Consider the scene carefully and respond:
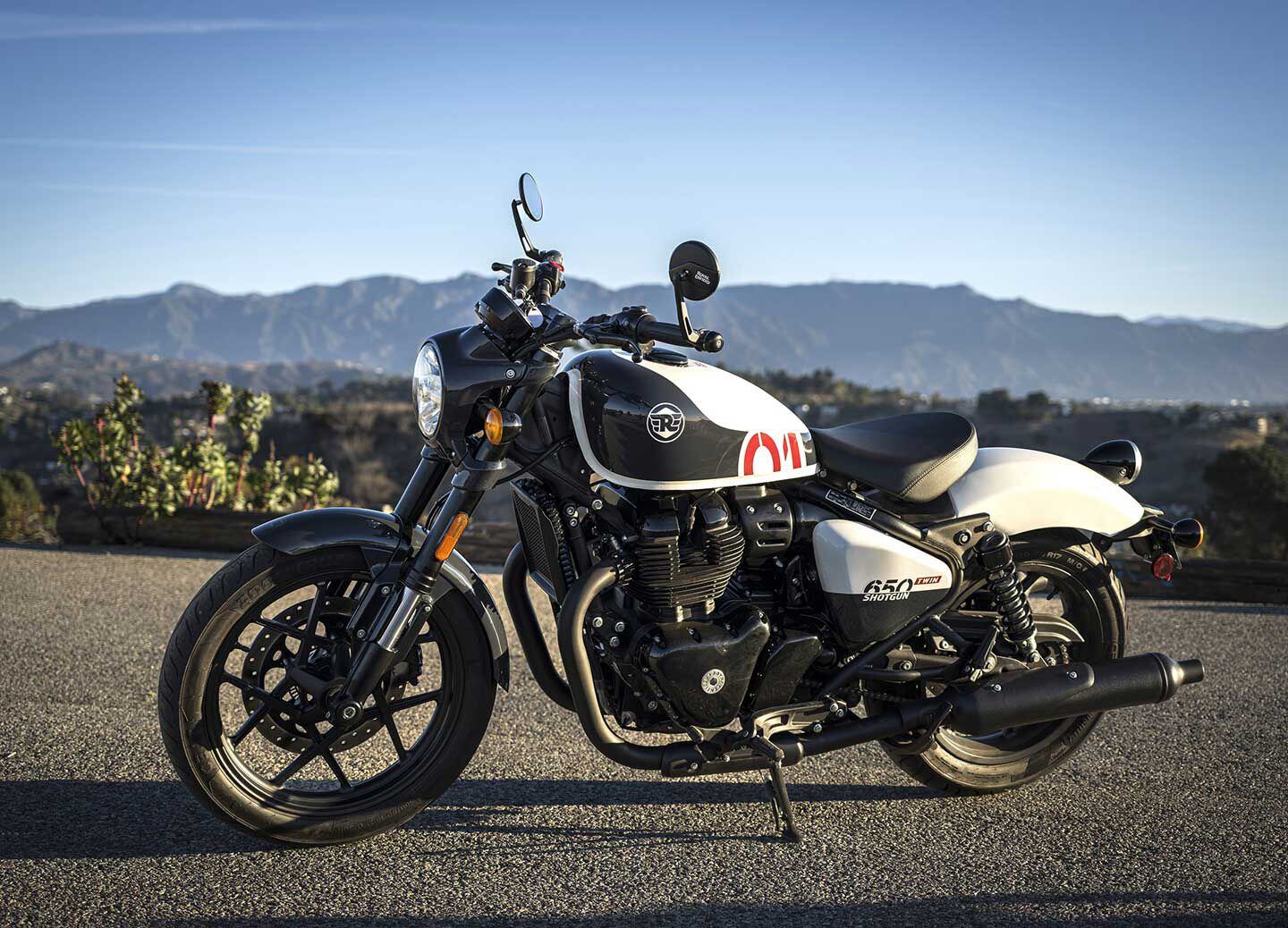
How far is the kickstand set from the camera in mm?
3066

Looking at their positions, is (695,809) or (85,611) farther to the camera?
(85,611)

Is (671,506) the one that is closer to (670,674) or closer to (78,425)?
(670,674)

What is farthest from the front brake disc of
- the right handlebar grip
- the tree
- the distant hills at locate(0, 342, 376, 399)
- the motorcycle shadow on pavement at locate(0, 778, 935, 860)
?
the distant hills at locate(0, 342, 376, 399)

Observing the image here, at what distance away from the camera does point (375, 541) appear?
293 centimetres

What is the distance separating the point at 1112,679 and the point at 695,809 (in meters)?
1.49

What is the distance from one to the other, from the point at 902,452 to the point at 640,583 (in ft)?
3.13

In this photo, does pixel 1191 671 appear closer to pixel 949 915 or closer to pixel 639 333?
pixel 949 915

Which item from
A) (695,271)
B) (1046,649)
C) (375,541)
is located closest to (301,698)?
(375,541)

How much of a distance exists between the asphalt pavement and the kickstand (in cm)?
6

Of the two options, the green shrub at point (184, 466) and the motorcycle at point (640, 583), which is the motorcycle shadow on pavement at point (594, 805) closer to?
the motorcycle at point (640, 583)

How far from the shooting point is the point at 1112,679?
3271 millimetres

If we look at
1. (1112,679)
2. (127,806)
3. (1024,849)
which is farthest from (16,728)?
(1112,679)

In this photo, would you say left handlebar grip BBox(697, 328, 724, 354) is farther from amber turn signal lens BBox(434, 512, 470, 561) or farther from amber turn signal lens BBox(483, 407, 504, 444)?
amber turn signal lens BBox(434, 512, 470, 561)

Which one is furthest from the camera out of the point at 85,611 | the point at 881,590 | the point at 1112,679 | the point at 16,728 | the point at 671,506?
the point at 85,611
